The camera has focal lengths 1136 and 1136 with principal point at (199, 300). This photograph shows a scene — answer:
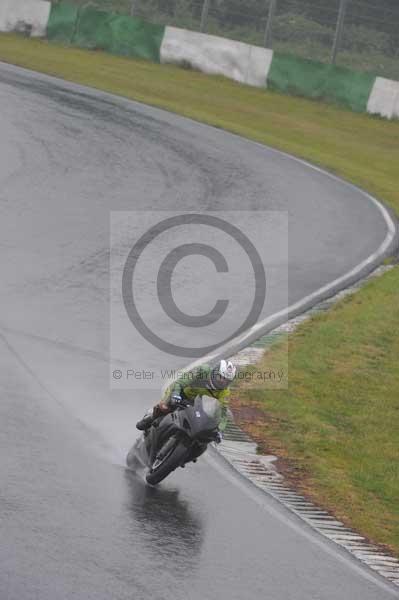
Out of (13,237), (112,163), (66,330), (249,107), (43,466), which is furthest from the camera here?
(249,107)

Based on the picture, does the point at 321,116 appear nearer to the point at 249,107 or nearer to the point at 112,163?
the point at 249,107

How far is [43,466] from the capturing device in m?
9.77

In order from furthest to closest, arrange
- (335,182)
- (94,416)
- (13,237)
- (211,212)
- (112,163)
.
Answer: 1. (335,182)
2. (112,163)
3. (211,212)
4. (13,237)
5. (94,416)

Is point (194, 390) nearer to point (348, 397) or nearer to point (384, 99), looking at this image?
point (348, 397)

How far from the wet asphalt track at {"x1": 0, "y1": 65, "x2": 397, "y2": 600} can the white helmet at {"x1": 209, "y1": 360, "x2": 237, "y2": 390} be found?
3.20 feet

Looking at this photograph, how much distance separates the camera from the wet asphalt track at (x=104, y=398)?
8141 millimetres

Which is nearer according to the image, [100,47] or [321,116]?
[321,116]

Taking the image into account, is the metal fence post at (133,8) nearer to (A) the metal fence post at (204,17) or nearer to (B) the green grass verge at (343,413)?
(A) the metal fence post at (204,17)

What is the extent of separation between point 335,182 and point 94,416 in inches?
659

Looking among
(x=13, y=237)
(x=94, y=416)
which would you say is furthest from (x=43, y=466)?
(x=13, y=237)

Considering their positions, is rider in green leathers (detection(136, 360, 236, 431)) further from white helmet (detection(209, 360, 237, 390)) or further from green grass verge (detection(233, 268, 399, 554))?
green grass verge (detection(233, 268, 399, 554))

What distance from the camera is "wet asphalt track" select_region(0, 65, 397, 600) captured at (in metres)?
8.14

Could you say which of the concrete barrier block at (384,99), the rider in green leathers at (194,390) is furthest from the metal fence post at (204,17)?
the rider in green leathers at (194,390)

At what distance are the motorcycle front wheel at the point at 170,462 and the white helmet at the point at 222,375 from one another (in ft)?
1.99
